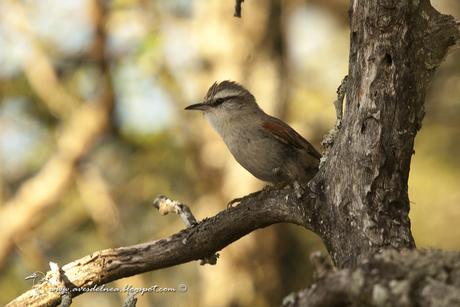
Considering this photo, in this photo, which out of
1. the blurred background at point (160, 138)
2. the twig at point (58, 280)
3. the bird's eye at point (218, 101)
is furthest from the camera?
the blurred background at point (160, 138)

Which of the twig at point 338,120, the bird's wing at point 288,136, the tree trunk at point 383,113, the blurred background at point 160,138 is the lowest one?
the tree trunk at point 383,113

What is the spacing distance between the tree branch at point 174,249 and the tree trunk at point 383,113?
0.51 m

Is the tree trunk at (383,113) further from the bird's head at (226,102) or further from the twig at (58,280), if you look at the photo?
the bird's head at (226,102)

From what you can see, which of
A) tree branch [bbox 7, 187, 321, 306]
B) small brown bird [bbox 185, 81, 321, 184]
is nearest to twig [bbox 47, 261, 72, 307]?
tree branch [bbox 7, 187, 321, 306]

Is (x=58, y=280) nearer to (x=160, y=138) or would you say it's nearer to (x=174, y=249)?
(x=174, y=249)

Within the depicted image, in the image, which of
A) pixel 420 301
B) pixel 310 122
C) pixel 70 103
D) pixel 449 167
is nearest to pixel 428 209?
pixel 449 167

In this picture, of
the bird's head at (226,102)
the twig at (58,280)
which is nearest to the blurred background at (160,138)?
the bird's head at (226,102)

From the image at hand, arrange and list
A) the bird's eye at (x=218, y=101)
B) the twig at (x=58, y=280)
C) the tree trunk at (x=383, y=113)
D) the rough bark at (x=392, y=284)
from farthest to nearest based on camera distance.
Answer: the bird's eye at (x=218, y=101), the twig at (x=58, y=280), the tree trunk at (x=383, y=113), the rough bark at (x=392, y=284)

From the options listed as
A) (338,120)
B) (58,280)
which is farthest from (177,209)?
(338,120)

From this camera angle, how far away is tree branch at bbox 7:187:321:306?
15.5ft

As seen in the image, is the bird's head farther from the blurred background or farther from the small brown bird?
the blurred background

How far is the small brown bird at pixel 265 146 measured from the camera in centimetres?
640

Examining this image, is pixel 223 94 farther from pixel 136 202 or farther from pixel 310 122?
pixel 136 202

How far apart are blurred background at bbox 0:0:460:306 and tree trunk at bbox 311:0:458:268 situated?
551cm
